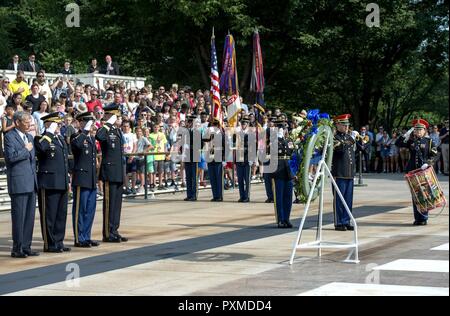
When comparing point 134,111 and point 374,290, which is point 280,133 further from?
point 134,111

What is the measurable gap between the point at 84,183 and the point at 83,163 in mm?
300

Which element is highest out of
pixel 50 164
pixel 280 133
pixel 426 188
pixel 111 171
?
pixel 280 133

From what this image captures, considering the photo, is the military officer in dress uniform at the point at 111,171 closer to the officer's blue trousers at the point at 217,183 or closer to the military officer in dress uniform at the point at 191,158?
the officer's blue trousers at the point at 217,183

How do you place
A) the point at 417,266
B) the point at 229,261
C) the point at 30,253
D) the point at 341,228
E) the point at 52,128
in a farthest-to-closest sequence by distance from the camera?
the point at 341,228
the point at 52,128
the point at 30,253
the point at 229,261
the point at 417,266

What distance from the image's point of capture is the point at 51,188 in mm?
12773

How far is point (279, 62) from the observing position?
44.0m

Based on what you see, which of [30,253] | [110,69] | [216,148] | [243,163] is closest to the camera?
[30,253]

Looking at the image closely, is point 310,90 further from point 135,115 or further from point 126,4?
point 135,115

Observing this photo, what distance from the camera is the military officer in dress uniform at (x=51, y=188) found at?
504 inches

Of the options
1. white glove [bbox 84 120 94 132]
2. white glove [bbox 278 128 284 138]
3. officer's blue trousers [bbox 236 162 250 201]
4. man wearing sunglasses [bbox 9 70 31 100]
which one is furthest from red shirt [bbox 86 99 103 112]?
white glove [bbox 84 120 94 132]

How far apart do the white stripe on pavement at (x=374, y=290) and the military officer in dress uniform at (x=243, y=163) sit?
463 inches

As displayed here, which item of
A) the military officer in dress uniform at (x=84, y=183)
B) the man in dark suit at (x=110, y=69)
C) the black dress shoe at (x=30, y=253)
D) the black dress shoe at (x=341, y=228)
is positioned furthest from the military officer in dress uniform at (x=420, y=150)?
the man in dark suit at (x=110, y=69)

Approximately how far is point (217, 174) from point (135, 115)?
183 inches

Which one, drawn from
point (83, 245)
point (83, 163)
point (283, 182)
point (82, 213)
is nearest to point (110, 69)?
point (283, 182)
